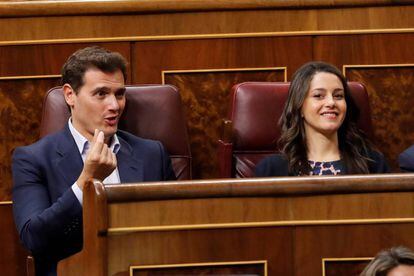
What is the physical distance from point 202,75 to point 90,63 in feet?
0.55

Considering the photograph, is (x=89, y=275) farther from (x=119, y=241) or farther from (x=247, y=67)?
(x=247, y=67)

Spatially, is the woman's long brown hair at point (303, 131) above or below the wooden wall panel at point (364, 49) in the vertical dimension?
below

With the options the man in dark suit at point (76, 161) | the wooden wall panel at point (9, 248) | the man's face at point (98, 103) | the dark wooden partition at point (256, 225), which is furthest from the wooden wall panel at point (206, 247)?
the wooden wall panel at point (9, 248)

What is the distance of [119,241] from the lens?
0.66 metres

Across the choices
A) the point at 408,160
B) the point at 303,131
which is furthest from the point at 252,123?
the point at 408,160

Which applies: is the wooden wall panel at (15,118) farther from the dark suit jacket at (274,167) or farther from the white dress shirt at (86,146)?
the dark suit jacket at (274,167)

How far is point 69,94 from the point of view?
89 centimetres

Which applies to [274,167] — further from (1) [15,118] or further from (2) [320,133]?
(1) [15,118]

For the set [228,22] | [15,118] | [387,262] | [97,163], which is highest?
[228,22]

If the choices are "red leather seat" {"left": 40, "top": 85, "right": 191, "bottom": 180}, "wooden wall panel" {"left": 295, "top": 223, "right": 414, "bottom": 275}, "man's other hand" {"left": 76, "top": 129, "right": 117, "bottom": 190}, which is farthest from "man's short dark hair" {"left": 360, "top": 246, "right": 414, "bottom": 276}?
"red leather seat" {"left": 40, "top": 85, "right": 191, "bottom": 180}

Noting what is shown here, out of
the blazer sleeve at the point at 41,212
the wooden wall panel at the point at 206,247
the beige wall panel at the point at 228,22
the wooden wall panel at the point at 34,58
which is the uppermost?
A: the beige wall panel at the point at 228,22

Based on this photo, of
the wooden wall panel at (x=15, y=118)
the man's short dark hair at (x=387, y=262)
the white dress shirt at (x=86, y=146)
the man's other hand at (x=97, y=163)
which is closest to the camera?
the man's short dark hair at (x=387, y=262)

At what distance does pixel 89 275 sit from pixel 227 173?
1.02 feet

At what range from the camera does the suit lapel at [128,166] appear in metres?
0.86
